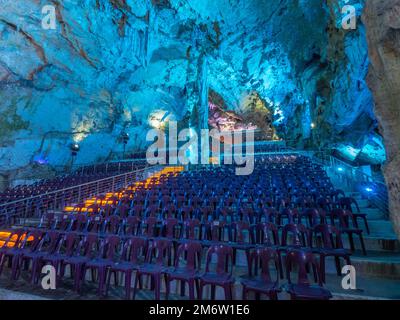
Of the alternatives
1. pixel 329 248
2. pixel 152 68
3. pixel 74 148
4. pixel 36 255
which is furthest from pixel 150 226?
pixel 152 68

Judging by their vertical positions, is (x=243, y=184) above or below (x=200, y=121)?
below

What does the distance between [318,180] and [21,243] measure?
894cm

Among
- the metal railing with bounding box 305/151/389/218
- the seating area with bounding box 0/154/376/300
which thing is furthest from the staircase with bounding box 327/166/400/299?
the metal railing with bounding box 305/151/389/218

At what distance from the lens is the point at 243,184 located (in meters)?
9.08

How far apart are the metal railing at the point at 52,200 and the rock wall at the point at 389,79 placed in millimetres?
8276

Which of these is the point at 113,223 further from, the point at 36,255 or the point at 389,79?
the point at 389,79

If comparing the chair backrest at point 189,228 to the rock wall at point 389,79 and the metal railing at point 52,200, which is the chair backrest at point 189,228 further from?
the metal railing at point 52,200

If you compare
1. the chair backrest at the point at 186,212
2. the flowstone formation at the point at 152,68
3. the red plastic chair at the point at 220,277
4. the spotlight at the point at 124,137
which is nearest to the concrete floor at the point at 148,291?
the red plastic chair at the point at 220,277

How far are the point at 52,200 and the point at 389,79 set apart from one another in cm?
1022

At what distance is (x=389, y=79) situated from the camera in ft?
11.3

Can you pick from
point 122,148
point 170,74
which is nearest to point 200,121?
point 170,74

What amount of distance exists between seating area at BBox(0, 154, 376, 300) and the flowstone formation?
6321 millimetres

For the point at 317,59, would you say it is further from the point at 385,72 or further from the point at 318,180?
the point at 385,72
